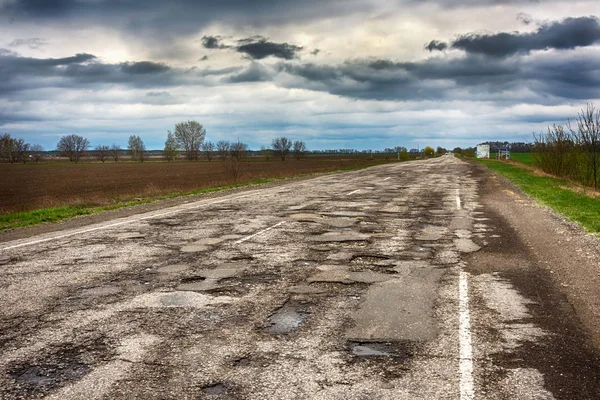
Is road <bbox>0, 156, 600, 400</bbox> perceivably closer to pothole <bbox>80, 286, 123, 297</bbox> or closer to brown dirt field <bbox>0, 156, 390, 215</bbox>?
pothole <bbox>80, 286, 123, 297</bbox>

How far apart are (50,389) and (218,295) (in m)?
2.48

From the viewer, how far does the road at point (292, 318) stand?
3.71 meters

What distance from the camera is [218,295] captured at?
5949mm

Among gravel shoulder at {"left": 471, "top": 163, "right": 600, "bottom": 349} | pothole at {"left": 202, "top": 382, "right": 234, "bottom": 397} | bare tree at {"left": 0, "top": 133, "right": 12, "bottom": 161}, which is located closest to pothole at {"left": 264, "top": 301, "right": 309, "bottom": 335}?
pothole at {"left": 202, "top": 382, "right": 234, "bottom": 397}

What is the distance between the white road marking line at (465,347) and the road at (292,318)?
0.02 metres

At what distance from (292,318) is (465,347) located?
1.72m

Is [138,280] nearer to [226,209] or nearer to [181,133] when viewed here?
[226,209]

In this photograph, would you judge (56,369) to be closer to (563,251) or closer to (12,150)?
(563,251)

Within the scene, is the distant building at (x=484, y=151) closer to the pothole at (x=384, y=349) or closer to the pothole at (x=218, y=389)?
the pothole at (x=384, y=349)

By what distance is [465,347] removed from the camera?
4328 mm

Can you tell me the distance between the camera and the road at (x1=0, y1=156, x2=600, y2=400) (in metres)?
3.71

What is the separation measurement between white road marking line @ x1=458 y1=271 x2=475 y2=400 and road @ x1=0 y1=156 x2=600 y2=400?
2cm

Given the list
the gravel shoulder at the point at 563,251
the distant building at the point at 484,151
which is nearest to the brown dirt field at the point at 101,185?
the gravel shoulder at the point at 563,251

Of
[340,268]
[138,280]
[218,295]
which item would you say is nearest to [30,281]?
[138,280]
